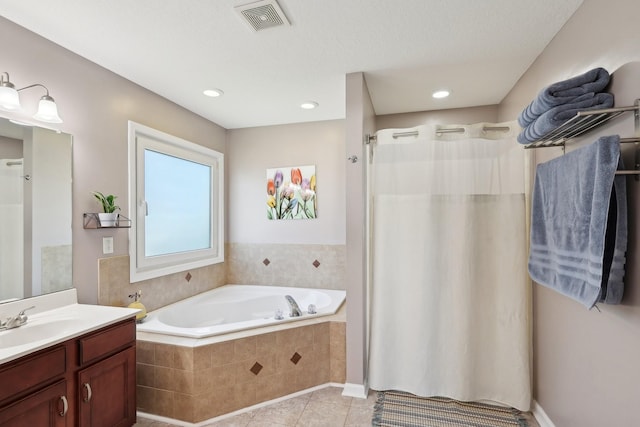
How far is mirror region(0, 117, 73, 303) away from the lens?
1.66 metres

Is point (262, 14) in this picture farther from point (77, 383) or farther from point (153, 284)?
point (153, 284)

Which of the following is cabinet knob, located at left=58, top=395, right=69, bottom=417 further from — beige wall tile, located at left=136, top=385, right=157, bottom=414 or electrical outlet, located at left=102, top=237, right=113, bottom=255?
electrical outlet, located at left=102, top=237, right=113, bottom=255

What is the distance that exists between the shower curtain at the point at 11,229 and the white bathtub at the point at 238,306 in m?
0.87

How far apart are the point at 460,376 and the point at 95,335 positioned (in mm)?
2306

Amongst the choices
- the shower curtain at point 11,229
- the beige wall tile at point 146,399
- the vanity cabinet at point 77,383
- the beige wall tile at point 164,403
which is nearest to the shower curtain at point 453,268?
the beige wall tile at point 164,403

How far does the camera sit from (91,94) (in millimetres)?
2109

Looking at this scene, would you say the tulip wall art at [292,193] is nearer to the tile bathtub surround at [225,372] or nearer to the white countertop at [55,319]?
the tile bathtub surround at [225,372]

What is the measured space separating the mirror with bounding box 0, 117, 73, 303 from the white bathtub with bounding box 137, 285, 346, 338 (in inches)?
30.7

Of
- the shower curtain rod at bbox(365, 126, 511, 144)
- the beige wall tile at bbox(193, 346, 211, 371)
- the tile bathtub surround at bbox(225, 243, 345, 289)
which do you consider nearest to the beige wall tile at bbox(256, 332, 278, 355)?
the beige wall tile at bbox(193, 346, 211, 371)

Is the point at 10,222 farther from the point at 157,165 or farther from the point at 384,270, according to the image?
the point at 384,270

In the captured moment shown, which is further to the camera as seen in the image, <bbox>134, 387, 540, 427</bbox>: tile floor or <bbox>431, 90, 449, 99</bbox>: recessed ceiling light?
<bbox>431, 90, 449, 99</bbox>: recessed ceiling light

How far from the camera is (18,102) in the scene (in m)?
1.65

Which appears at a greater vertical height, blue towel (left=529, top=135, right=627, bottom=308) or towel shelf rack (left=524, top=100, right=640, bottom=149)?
towel shelf rack (left=524, top=100, right=640, bottom=149)

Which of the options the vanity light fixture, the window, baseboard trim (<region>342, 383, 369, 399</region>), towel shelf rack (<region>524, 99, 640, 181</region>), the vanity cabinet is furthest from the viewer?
the window
